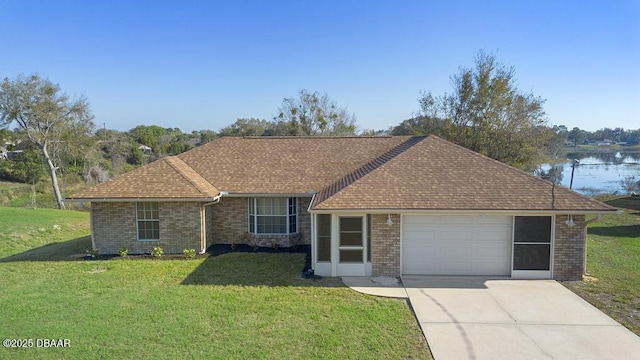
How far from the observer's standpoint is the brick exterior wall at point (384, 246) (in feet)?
37.1

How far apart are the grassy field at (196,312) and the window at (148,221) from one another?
1.12 m

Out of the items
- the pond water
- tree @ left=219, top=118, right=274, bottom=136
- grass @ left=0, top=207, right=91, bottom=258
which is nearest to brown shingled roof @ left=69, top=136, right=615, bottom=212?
grass @ left=0, top=207, right=91, bottom=258

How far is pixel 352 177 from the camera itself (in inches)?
541

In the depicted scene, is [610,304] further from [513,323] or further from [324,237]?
[324,237]

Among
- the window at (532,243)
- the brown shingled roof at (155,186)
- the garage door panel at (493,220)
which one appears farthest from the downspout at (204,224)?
the window at (532,243)

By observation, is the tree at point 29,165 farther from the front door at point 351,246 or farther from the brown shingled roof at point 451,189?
the front door at point 351,246

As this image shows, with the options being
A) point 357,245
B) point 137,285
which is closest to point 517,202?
point 357,245

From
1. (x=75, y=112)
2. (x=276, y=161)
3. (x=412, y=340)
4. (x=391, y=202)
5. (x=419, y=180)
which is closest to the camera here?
(x=412, y=340)

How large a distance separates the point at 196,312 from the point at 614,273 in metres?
12.5

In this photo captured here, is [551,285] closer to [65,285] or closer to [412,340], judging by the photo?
[412,340]

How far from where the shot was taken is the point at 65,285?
1062 centimetres

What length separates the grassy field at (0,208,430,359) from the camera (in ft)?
23.1

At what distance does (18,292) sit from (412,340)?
10.2 m

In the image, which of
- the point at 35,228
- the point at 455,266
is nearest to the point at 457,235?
the point at 455,266
